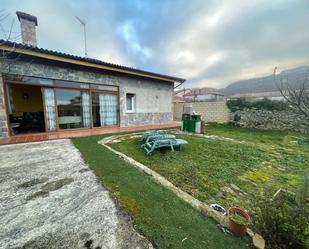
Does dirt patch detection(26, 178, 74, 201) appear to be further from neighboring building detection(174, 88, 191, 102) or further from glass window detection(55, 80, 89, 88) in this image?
neighboring building detection(174, 88, 191, 102)

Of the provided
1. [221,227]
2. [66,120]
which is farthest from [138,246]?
[66,120]

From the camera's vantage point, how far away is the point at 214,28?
8.45 meters

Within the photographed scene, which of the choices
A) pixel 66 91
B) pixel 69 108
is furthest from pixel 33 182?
pixel 66 91

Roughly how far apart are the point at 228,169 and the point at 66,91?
7.22 m

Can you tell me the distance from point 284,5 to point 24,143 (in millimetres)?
8944

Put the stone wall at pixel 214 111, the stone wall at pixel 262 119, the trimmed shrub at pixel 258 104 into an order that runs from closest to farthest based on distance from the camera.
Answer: the stone wall at pixel 262 119 < the trimmed shrub at pixel 258 104 < the stone wall at pixel 214 111

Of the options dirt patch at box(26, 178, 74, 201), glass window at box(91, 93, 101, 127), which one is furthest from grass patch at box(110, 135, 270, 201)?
glass window at box(91, 93, 101, 127)

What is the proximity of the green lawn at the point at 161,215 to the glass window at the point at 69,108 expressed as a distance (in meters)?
5.21

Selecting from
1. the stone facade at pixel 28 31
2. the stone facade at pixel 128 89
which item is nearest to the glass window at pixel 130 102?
the stone facade at pixel 128 89

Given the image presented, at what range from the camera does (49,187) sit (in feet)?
8.26

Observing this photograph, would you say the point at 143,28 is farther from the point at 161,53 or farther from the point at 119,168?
the point at 119,168

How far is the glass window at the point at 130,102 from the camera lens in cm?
935

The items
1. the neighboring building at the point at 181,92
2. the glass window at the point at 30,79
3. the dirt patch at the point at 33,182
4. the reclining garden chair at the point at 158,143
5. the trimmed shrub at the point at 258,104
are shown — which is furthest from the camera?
the neighboring building at the point at 181,92

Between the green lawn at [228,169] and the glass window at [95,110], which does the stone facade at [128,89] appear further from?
the green lawn at [228,169]
